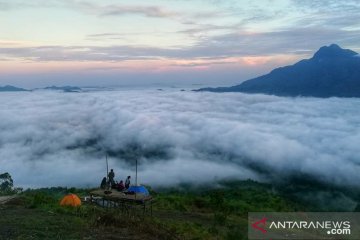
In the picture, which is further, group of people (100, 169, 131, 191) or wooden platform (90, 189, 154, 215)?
group of people (100, 169, 131, 191)

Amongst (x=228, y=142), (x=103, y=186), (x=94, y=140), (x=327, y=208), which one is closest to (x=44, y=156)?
(x=94, y=140)

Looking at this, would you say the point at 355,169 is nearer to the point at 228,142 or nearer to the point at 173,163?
the point at 228,142

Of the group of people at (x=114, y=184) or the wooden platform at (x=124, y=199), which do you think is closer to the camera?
the wooden platform at (x=124, y=199)

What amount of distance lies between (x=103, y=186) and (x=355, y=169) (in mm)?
117744

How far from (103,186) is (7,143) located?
490 feet

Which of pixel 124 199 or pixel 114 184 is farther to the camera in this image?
pixel 114 184

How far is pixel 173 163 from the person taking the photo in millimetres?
131625

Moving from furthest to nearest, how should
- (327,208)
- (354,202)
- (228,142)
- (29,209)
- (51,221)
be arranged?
(228,142), (354,202), (327,208), (29,209), (51,221)

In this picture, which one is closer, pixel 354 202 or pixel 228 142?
pixel 354 202

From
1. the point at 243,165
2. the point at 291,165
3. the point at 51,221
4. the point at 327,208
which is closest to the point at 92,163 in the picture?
the point at 243,165

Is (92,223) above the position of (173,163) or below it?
A: above

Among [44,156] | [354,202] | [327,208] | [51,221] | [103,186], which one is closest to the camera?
[51,221]

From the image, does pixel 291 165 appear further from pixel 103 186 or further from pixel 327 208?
pixel 103 186

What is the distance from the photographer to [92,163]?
419 feet
